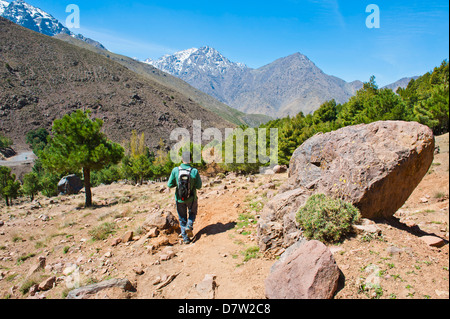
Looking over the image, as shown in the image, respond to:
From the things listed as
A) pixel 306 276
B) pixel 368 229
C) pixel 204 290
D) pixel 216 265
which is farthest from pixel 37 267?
pixel 368 229

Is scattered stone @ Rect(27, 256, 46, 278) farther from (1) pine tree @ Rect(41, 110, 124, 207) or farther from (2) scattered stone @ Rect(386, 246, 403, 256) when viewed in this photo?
(1) pine tree @ Rect(41, 110, 124, 207)

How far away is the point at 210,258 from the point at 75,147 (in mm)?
14855

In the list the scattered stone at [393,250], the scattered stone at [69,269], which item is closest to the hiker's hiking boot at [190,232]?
the scattered stone at [69,269]

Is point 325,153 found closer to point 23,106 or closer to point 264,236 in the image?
point 264,236

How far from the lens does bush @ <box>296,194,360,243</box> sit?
16.8 ft

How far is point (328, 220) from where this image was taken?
5250 millimetres

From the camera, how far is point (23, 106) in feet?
251

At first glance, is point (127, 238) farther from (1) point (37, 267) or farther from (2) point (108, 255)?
(1) point (37, 267)

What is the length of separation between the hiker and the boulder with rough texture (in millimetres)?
3712

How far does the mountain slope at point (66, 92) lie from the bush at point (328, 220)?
264 feet

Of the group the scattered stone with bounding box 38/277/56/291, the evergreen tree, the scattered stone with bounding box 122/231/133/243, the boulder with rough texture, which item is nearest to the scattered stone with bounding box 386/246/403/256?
the boulder with rough texture

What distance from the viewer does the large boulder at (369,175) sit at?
19.0ft
